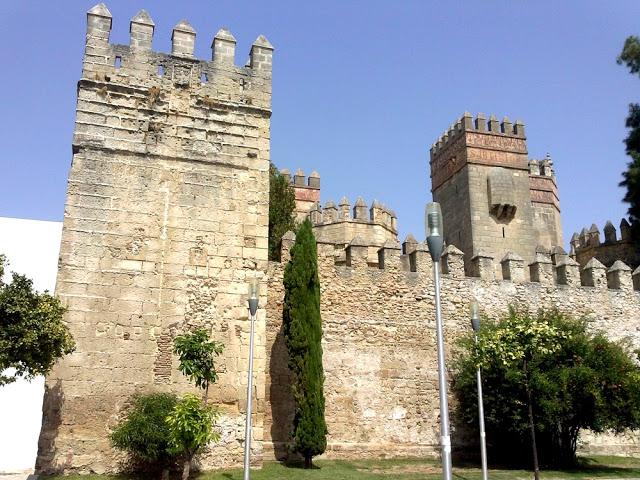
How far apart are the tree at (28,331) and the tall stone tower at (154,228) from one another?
96 cm

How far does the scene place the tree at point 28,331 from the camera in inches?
383

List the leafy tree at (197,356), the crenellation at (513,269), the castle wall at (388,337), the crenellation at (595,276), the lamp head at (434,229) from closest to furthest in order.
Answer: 1. the lamp head at (434,229)
2. the leafy tree at (197,356)
3. the castle wall at (388,337)
4. the crenellation at (513,269)
5. the crenellation at (595,276)

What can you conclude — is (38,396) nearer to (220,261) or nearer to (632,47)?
(220,261)

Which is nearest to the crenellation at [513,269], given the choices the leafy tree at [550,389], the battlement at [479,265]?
the battlement at [479,265]

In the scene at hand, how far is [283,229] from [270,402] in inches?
325

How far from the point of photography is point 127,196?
480 inches

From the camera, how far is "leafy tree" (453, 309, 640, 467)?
12866 mm

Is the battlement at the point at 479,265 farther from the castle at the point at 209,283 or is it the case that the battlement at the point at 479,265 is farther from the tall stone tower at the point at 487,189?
the tall stone tower at the point at 487,189

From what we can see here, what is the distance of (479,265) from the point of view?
54.4 feet

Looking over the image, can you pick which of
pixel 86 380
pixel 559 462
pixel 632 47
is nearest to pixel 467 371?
pixel 559 462

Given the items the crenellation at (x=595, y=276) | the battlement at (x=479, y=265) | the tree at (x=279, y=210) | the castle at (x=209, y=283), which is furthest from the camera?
the tree at (x=279, y=210)

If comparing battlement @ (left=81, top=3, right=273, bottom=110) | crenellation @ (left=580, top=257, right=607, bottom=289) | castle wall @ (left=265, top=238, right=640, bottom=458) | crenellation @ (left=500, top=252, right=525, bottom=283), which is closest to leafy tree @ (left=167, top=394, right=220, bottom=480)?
castle wall @ (left=265, top=238, right=640, bottom=458)

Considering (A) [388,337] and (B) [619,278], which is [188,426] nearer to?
(A) [388,337]

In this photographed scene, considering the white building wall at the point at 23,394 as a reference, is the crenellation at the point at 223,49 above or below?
above
